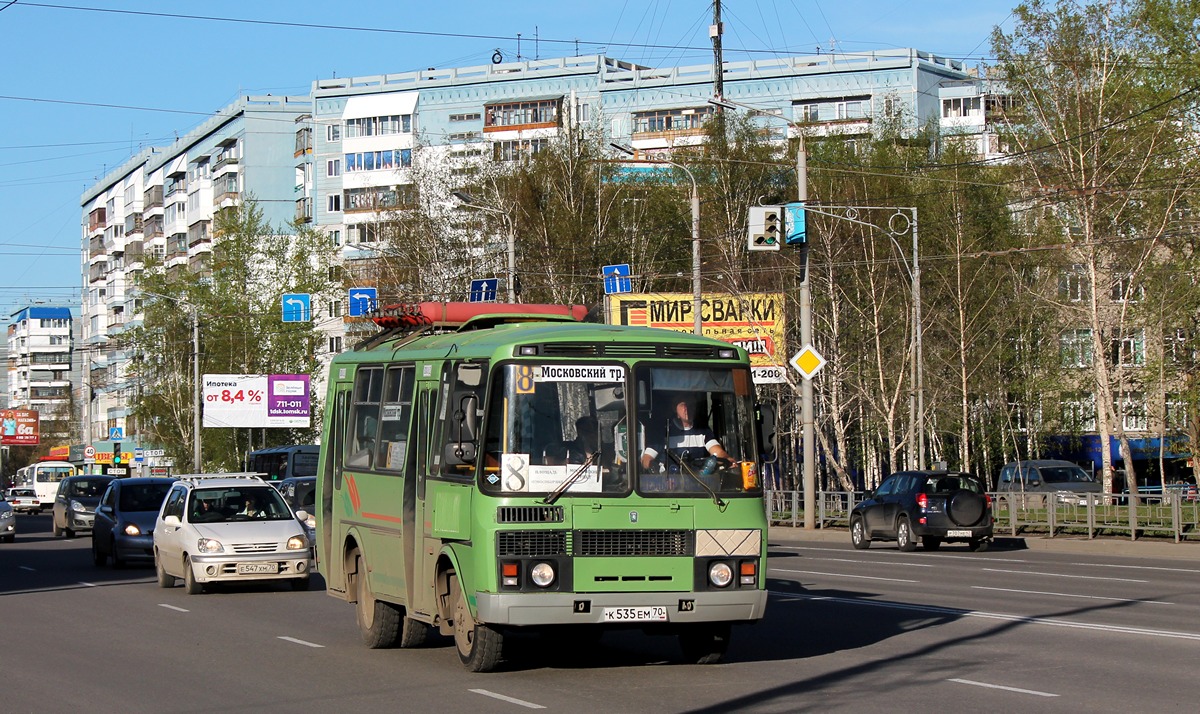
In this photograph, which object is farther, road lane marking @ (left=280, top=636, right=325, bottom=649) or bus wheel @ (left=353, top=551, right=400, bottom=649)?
road lane marking @ (left=280, top=636, right=325, bottom=649)

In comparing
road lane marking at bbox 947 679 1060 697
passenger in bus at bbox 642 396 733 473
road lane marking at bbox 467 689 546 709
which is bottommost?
road lane marking at bbox 947 679 1060 697

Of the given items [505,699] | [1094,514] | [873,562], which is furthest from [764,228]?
[505,699]

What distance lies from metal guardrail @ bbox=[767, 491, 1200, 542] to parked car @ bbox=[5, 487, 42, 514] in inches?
2102

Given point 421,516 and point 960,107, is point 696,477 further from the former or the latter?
point 960,107

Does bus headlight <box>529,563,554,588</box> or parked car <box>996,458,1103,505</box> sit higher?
bus headlight <box>529,563,554,588</box>

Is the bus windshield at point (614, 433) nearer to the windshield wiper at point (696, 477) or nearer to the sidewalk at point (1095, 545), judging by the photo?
the windshield wiper at point (696, 477)

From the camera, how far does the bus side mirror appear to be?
13141 mm

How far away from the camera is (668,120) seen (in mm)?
87812

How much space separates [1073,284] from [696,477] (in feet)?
156

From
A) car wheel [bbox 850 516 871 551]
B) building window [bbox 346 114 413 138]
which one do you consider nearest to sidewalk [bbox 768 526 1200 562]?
car wheel [bbox 850 516 871 551]

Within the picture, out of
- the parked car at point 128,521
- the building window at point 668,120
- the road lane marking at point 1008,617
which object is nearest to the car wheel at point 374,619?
the road lane marking at point 1008,617

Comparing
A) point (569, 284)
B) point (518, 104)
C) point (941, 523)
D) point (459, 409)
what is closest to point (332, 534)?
point (459, 409)

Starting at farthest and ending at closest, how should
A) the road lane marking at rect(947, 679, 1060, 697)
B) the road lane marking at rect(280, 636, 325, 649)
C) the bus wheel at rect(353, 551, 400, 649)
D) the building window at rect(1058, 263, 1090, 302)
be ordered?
the building window at rect(1058, 263, 1090, 302) < the road lane marking at rect(280, 636, 325, 649) < the bus wheel at rect(353, 551, 400, 649) < the road lane marking at rect(947, 679, 1060, 697)

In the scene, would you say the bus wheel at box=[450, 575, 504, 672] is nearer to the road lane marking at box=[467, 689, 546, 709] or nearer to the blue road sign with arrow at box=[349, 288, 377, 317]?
the road lane marking at box=[467, 689, 546, 709]
